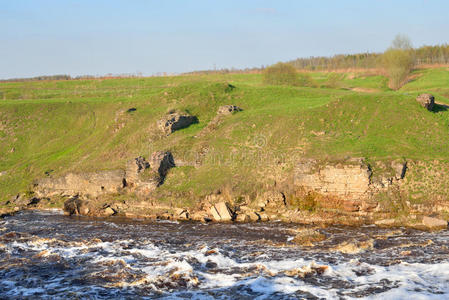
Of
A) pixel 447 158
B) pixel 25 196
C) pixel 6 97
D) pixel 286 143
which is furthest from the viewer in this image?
pixel 6 97

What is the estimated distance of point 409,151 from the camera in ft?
111

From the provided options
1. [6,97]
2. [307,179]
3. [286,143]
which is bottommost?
[307,179]

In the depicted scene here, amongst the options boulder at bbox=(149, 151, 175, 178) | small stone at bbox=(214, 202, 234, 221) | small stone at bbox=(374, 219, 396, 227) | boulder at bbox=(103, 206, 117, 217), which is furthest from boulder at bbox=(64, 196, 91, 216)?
small stone at bbox=(374, 219, 396, 227)

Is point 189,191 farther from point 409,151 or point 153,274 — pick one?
point 409,151

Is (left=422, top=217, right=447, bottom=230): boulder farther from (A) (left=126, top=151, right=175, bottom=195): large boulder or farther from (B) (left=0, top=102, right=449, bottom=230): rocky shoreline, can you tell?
(A) (left=126, top=151, right=175, bottom=195): large boulder

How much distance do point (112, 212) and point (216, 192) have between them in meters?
10.1

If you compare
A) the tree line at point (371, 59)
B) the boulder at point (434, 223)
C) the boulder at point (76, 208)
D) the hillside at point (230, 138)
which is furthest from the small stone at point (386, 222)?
the tree line at point (371, 59)

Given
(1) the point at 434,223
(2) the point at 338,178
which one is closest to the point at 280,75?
(2) the point at 338,178

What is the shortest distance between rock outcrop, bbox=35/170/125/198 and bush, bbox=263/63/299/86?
37.1m

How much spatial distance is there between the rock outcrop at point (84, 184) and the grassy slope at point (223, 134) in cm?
148

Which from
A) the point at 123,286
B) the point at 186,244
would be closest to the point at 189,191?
the point at 186,244

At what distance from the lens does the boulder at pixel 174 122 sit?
46.8m

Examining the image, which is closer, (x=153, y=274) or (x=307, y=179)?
(x=153, y=274)

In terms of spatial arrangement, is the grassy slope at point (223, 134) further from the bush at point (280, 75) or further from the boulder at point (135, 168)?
the bush at point (280, 75)
